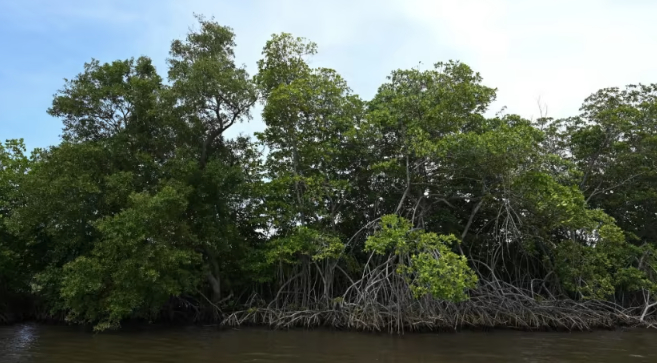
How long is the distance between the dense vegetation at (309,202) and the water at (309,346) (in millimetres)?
803

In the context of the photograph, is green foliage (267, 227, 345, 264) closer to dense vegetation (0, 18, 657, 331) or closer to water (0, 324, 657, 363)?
dense vegetation (0, 18, 657, 331)

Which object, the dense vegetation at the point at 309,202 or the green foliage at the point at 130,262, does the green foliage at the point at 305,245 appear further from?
the green foliage at the point at 130,262

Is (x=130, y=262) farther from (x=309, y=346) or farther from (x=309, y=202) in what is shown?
(x=309, y=202)

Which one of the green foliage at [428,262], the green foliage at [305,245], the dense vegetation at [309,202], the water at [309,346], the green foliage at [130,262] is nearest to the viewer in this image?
the water at [309,346]

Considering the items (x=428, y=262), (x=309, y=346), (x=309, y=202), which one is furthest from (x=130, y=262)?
(x=428, y=262)

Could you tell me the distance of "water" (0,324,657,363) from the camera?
871 cm

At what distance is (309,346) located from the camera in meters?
10.1

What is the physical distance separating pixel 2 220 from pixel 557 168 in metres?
15.3

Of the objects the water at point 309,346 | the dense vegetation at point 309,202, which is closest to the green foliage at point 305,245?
the dense vegetation at point 309,202

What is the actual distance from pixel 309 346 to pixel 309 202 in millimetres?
5024

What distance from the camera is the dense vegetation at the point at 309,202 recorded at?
1208 cm

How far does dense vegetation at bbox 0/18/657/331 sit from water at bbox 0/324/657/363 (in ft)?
2.63

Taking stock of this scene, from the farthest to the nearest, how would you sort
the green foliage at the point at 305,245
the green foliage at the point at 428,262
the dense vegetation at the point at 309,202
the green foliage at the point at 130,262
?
the green foliage at the point at 305,245 < the dense vegetation at the point at 309,202 < the green foliage at the point at 130,262 < the green foliage at the point at 428,262

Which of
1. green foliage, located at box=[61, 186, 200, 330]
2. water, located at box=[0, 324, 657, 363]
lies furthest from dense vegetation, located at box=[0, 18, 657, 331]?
water, located at box=[0, 324, 657, 363]
